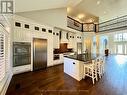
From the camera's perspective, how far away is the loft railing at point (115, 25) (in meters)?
10.7

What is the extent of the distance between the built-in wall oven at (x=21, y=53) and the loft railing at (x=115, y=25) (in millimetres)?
8587

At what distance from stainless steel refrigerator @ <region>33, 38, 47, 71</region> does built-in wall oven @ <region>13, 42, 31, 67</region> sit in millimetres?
408

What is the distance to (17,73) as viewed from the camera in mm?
5148

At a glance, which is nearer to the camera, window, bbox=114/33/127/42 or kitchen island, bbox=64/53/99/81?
kitchen island, bbox=64/53/99/81

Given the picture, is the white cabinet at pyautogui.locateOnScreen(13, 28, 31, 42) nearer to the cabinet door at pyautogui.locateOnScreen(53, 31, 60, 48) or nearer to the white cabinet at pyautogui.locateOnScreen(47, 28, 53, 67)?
the white cabinet at pyautogui.locateOnScreen(47, 28, 53, 67)

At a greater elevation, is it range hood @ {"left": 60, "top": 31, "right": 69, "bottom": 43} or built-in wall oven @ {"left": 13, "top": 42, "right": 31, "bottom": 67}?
range hood @ {"left": 60, "top": 31, "right": 69, "bottom": 43}

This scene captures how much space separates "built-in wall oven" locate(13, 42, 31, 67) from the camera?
16.4 feet

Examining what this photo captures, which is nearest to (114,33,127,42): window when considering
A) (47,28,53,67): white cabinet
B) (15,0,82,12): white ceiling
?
(47,28,53,67): white cabinet

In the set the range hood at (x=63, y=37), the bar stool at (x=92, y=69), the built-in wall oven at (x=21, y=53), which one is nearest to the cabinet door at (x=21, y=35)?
the built-in wall oven at (x=21, y=53)

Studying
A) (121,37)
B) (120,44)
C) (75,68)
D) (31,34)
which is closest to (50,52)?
(31,34)

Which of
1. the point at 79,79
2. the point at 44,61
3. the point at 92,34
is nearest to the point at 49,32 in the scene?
the point at 44,61

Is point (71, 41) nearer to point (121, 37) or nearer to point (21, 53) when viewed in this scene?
point (21, 53)

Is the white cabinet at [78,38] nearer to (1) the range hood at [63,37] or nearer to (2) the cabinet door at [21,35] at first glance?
(1) the range hood at [63,37]

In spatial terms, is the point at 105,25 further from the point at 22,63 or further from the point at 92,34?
the point at 22,63
